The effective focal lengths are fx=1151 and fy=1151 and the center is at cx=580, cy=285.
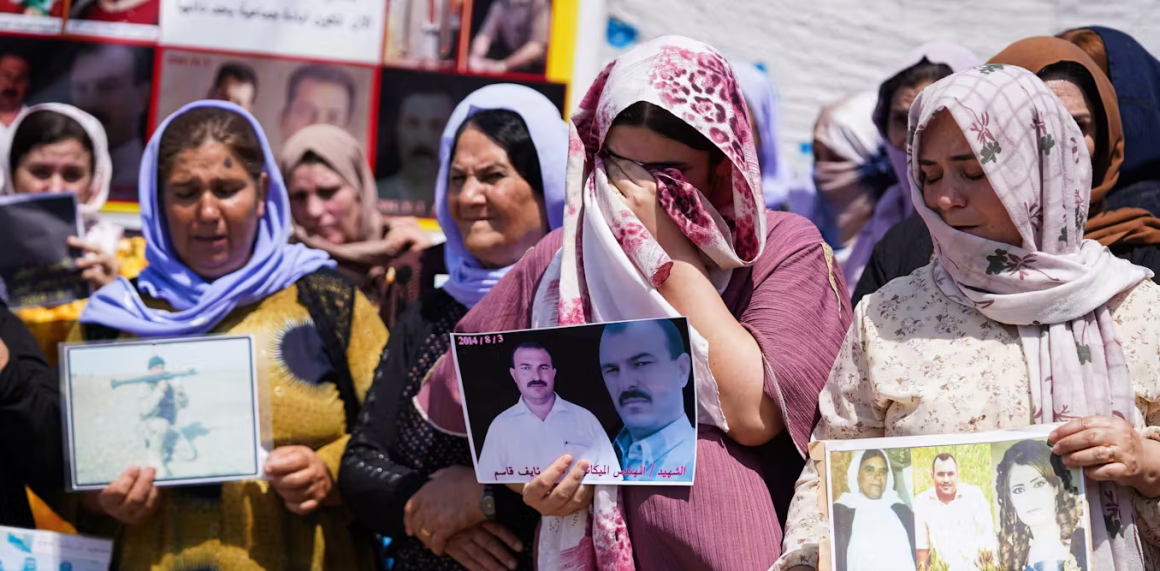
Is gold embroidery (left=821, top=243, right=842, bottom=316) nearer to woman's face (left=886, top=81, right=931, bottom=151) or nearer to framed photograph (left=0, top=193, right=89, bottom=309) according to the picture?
woman's face (left=886, top=81, right=931, bottom=151)

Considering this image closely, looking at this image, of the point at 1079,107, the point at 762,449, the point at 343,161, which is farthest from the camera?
the point at 343,161

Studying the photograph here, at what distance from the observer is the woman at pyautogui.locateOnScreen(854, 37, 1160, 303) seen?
2.62 m

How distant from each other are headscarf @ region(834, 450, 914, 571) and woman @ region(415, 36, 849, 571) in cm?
26

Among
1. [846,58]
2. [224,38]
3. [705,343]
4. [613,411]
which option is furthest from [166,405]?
[846,58]

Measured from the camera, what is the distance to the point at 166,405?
3.04m

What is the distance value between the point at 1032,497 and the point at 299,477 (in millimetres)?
1880

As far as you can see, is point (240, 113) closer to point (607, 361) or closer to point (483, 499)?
point (483, 499)

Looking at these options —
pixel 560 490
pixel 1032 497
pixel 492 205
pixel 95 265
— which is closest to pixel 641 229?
pixel 560 490

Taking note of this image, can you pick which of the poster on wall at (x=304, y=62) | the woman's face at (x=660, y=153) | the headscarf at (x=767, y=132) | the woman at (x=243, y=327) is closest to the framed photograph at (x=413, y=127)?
the poster on wall at (x=304, y=62)

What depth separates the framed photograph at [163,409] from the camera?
3010 mm

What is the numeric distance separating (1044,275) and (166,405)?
86.3 inches

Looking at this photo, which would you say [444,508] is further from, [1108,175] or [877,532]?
[1108,175]

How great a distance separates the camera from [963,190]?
6.72 feet

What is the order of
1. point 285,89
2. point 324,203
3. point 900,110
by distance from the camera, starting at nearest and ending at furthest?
point 900,110, point 324,203, point 285,89
